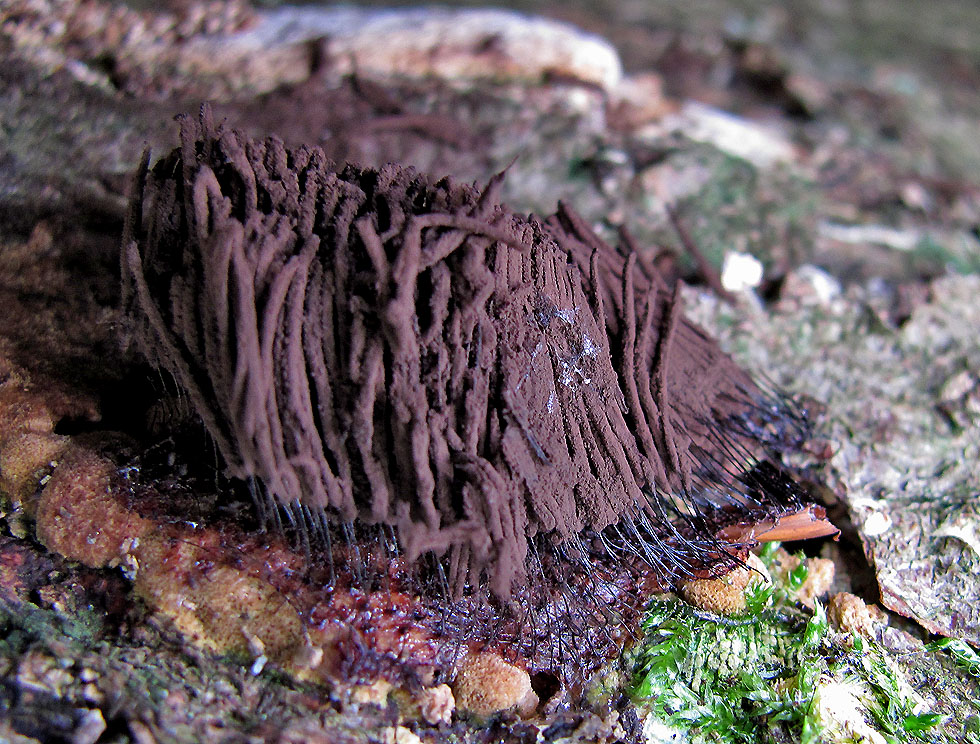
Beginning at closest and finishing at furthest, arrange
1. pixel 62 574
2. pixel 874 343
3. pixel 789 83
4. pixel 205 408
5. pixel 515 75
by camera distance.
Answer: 1. pixel 205 408
2. pixel 62 574
3. pixel 874 343
4. pixel 515 75
5. pixel 789 83

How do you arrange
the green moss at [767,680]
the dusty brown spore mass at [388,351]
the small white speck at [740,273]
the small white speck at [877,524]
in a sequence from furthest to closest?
the small white speck at [740,273]
the small white speck at [877,524]
the green moss at [767,680]
the dusty brown spore mass at [388,351]

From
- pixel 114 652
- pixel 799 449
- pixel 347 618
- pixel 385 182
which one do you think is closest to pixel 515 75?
pixel 385 182

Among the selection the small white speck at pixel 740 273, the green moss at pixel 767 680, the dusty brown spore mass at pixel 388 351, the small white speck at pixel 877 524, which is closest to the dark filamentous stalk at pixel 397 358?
the dusty brown spore mass at pixel 388 351

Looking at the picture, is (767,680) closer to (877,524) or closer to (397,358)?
(877,524)

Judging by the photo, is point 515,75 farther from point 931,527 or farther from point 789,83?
point 931,527

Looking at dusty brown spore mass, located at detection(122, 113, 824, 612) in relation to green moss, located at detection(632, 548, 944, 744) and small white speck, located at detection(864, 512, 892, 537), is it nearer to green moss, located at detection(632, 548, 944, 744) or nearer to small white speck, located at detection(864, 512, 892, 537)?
green moss, located at detection(632, 548, 944, 744)

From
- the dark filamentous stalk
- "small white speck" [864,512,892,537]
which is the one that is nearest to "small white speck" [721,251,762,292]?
"small white speck" [864,512,892,537]

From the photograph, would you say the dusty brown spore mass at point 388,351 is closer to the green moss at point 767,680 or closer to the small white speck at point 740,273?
the green moss at point 767,680

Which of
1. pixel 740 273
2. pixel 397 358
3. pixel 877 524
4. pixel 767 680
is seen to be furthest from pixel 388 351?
pixel 740 273
